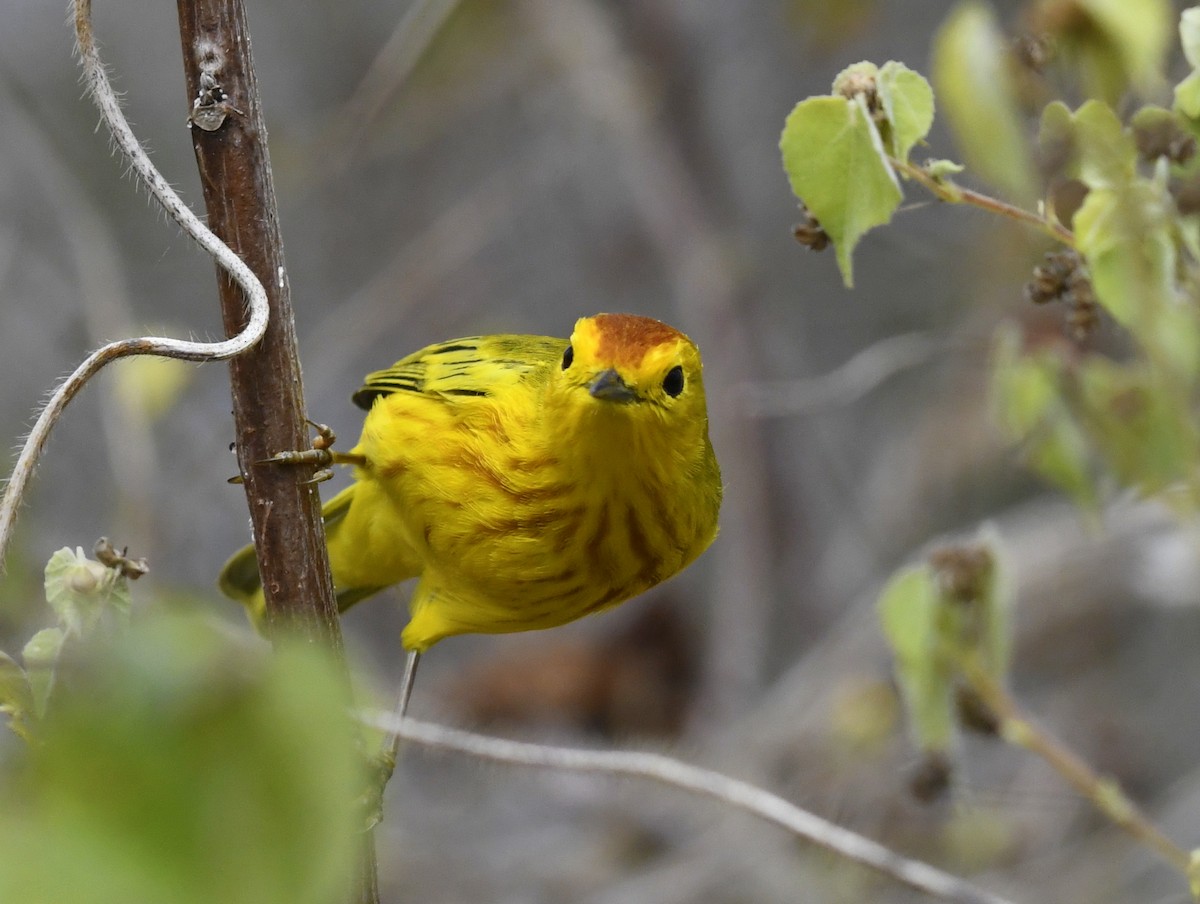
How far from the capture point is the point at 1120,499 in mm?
3043

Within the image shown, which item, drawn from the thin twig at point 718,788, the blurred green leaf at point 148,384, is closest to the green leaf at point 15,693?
the thin twig at point 718,788

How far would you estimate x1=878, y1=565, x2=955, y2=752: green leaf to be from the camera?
2.19 meters

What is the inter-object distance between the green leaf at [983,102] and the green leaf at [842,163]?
0.31 meters

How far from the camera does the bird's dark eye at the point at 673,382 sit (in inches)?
96.3

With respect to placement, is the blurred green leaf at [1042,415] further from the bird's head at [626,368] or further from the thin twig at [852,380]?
the bird's head at [626,368]

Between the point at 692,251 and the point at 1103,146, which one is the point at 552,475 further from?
the point at 692,251

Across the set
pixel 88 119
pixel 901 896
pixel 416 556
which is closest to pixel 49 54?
pixel 88 119

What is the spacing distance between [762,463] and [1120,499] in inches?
127

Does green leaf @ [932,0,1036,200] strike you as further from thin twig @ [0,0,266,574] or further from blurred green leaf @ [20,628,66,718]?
blurred green leaf @ [20,628,66,718]

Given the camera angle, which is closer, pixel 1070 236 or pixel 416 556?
pixel 1070 236

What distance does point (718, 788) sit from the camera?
2.26 m

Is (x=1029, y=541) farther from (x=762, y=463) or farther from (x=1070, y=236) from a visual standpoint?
(x=1070, y=236)

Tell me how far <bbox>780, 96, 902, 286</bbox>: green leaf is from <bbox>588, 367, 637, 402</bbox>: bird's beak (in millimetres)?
664

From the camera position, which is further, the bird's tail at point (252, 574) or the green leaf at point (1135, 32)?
the bird's tail at point (252, 574)
